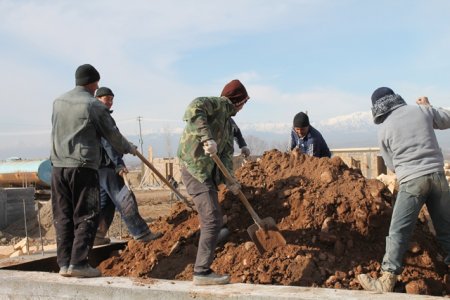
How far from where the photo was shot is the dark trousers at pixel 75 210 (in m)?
3.93

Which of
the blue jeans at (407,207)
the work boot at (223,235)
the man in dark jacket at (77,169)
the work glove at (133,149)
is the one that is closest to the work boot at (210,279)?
the man in dark jacket at (77,169)

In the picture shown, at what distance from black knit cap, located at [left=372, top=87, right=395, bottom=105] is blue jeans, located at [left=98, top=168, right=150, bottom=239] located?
2517 mm

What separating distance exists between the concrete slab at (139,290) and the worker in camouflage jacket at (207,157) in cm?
22

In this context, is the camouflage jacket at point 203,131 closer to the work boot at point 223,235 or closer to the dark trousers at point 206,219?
the dark trousers at point 206,219

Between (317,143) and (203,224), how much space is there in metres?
3.11

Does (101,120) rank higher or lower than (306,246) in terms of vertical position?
higher

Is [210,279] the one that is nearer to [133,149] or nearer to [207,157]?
[207,157]

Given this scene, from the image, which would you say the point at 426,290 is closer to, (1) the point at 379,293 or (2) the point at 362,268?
(2) the point at 362,268

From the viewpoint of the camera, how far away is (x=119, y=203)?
5258 millimetres

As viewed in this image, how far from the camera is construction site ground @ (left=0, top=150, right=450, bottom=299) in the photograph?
13.2ft

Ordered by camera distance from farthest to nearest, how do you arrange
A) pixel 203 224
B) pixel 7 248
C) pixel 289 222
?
pixel 7 248 → pixel 289 222 → pixel 203 224

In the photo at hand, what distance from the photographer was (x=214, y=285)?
3586 millimetres

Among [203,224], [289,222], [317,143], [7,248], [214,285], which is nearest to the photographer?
[214,285]

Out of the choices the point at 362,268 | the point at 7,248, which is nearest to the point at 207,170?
the point at 362,268
